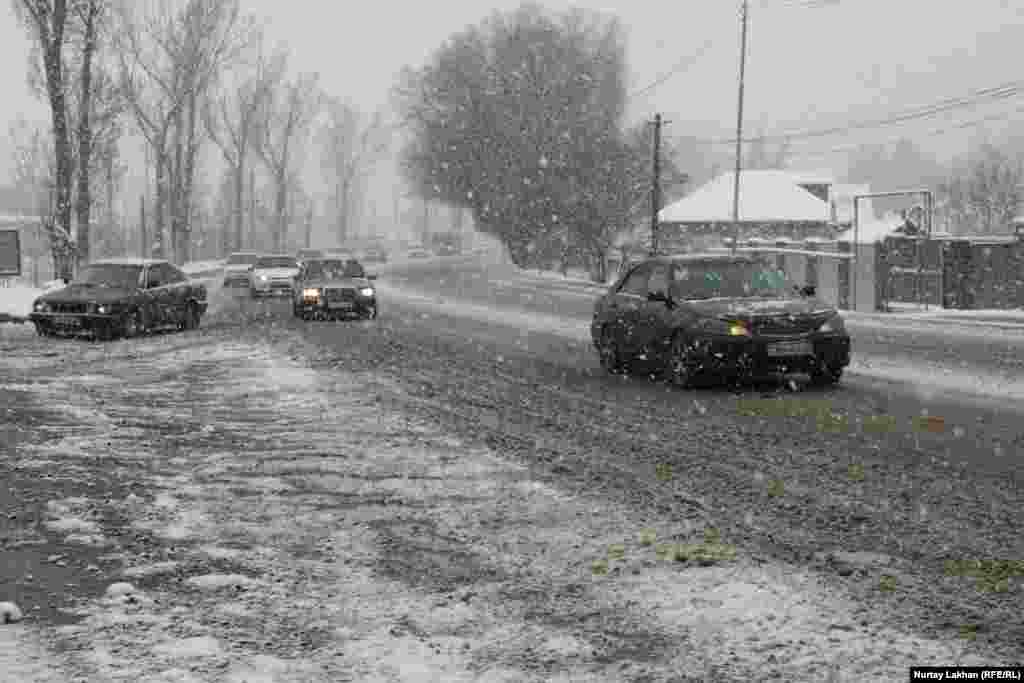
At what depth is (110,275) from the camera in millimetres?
22922

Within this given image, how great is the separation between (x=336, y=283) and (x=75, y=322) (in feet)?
21.1

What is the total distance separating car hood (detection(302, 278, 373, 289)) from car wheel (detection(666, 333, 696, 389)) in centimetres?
1389

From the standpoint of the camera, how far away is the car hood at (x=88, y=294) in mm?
21516

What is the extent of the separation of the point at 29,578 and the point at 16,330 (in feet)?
62.9

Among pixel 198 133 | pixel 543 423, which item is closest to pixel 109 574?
pixel 543 423

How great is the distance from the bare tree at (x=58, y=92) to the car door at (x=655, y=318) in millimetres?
25711

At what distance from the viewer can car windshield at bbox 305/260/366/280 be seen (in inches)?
1065

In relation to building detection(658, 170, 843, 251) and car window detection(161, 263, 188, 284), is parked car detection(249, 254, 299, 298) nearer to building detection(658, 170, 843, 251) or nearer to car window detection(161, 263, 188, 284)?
car window detection(161, 263, 188, 284)

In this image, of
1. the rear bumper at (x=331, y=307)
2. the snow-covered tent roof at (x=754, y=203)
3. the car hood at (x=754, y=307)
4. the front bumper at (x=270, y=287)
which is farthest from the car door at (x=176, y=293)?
the snow-covered tent roof at (x=754, y=203)

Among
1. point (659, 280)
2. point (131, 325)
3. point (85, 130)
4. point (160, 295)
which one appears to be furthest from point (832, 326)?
point (85, 130)

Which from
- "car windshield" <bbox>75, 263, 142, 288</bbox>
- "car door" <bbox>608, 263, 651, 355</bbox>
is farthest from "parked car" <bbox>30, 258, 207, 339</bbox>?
"car door" <bbox>608, 263, 651, 355</bbox>

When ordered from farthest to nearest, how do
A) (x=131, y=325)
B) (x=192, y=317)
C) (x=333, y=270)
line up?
(x=333, y=270) < (x=192, y=317) < (x=131, y=325)

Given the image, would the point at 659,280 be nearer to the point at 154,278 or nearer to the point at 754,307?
the point at 754,307

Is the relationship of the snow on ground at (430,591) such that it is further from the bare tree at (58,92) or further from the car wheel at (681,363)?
the bare tree at (58,92)
